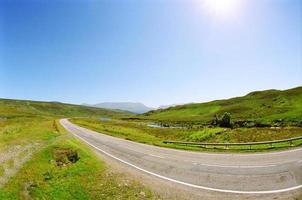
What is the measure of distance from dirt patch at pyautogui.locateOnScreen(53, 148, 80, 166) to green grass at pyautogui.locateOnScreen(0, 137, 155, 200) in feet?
1.31

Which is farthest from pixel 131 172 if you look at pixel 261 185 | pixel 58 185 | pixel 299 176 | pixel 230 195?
pixel 299 176

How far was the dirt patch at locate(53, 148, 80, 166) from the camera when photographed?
791 inches

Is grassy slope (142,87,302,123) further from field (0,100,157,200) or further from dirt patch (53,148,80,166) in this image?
field (0,100,157,200)

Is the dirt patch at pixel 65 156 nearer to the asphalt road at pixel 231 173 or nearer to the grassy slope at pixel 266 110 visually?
the asphalt road at pixel 231 173

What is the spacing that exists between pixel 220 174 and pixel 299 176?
523cm

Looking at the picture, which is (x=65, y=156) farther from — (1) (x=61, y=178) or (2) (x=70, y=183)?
(2) (x=70, y=183)

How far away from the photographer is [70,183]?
15.5 meters

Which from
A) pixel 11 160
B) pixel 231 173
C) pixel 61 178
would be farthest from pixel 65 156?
pixel 231 173

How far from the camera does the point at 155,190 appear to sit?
1389 centimetres

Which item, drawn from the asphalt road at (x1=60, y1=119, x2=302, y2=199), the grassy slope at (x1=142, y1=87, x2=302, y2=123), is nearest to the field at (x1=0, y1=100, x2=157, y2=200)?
the asphalt road at (x1=60, y1=119, x2=302, y2=199)

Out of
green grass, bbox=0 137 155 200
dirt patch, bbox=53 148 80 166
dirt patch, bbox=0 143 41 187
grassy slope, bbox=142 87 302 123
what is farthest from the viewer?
grassy slope, bbox=142 87 302 123

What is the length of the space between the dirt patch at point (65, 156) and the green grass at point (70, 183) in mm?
399

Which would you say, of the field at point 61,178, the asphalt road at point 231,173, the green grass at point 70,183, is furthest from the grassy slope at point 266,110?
the green grass at point 70,183

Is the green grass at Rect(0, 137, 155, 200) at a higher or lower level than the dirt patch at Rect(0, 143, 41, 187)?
lower
